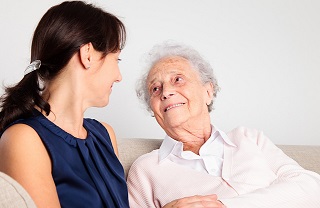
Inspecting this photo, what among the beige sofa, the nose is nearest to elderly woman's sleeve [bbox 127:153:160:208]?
the beige sofa

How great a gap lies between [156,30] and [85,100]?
150 centimetres

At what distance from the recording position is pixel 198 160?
2.31 metres

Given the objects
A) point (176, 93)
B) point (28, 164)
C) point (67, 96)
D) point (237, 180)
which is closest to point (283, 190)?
point (237, 180)

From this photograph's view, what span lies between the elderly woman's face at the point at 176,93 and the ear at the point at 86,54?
2.02ft

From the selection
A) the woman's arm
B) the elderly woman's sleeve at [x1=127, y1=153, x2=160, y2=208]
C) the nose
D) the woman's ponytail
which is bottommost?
the elderly woman's sleeve at [x1=127, y1=153, x2=160, y2=208]

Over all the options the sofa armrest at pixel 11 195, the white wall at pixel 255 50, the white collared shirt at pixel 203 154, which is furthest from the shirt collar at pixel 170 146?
the sofa armrest at pixel 11 195

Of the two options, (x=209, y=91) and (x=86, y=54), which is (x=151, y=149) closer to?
(x=209, y=91)

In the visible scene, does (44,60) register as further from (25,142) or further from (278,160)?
(278,160)

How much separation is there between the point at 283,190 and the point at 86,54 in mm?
851

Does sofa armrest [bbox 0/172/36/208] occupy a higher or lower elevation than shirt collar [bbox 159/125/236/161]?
higher

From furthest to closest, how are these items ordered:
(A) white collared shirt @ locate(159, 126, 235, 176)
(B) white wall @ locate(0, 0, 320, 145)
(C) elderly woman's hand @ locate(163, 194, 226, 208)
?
(B) white wall @ locate(0, 0, 320, 145) < (A) white collared shirt @ locate(159, 126, 235, 176) < (C) elderly woman's hand @ locate(163, 194, 226, 208)

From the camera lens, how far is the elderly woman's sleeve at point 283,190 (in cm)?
204

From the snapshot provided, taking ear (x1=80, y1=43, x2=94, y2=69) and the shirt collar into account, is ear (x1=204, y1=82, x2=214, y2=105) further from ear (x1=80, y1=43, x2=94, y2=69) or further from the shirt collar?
ear (x1=80, y1=43, x2=94, y2=69)

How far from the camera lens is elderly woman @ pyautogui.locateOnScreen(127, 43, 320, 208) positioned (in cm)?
214
